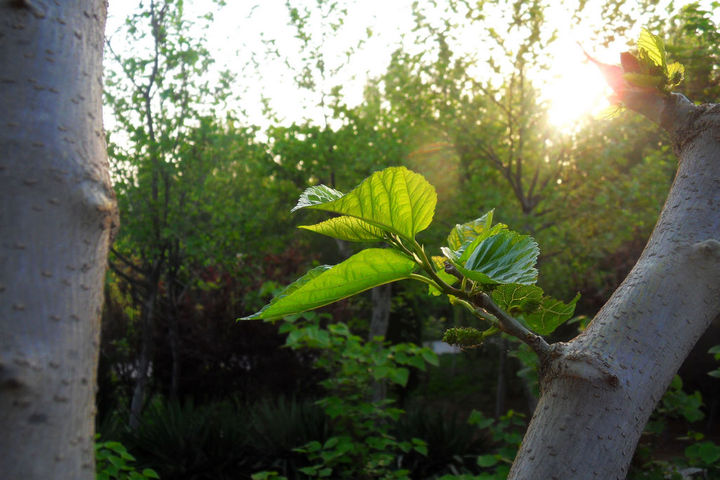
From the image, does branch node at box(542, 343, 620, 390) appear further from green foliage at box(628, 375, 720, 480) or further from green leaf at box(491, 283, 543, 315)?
green foliage at box(628, 375, 720, 480)

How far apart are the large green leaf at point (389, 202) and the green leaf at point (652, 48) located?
1.61ft

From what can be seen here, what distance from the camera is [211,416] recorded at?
6.18 m

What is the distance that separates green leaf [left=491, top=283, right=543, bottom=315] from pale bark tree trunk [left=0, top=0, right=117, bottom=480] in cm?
50

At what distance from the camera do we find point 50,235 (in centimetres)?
52

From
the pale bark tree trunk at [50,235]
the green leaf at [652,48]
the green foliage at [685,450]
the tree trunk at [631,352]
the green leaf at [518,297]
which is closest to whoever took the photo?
the pale bark tree trunk at [50,235]

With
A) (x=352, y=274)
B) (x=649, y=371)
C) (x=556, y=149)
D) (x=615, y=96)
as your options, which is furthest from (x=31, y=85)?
(x=556, y=149)

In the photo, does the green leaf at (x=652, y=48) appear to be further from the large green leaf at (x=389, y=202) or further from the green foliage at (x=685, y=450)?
the green foliage at (x=685, y=450)

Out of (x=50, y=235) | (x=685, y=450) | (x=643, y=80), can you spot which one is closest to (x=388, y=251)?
(x=50, y=235)

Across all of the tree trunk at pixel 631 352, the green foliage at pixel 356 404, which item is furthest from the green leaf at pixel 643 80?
the green foliage at pixel 356 404

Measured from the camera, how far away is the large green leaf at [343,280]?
695mm

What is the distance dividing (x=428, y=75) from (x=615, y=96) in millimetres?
8331

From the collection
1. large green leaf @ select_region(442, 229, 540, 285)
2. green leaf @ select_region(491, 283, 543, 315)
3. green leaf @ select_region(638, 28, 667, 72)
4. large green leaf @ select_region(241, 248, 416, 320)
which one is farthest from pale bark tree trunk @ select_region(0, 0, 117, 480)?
green leaf @ select_region(638, 28, 667, 72)

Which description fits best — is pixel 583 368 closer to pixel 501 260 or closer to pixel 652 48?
pixel 501 260

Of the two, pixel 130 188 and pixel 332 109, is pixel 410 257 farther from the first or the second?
pixel 332 109
